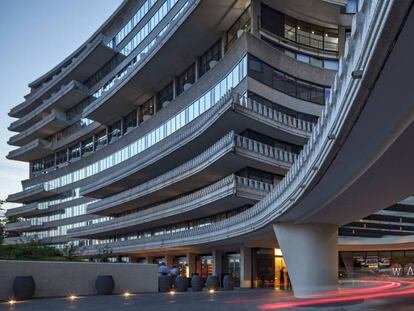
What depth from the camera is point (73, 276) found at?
2608cm

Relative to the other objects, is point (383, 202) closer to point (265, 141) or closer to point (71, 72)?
point (265, 141)

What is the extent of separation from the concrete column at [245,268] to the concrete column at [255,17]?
17.0 meters

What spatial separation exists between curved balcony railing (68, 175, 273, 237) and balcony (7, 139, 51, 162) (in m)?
36.5

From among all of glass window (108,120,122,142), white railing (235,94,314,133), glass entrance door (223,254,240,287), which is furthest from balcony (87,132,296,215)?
glass window (108,120,122,142)

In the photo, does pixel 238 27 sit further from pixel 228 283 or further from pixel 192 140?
pixel 228 283

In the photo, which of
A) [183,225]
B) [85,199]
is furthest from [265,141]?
[85,199]

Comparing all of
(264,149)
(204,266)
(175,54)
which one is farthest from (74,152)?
(264,149)


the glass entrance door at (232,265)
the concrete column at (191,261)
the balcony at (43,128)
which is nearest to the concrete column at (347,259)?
the concrete column at (191,261)

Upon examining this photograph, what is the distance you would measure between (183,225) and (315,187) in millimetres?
37172

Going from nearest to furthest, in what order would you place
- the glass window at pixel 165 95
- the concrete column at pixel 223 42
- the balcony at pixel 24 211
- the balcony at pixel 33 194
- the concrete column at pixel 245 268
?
1. the concrete column at pixel 245 268
2. the concrete column at pixel 223 42
3. the glass window at pixel 165 95
4. the balcony at pixel 33 194
5. the balcony at pixel 24 211

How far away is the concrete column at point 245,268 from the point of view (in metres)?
43.7

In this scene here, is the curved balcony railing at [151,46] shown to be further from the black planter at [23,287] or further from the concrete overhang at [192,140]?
the black planter at [23,287]

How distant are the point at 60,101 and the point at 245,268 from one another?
54638 mm

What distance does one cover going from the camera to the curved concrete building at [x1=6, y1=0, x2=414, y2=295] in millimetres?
12773
